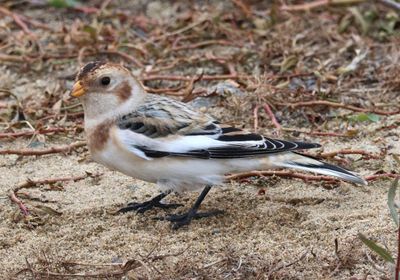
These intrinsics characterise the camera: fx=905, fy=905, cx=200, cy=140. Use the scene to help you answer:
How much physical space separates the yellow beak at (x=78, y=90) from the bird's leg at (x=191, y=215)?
0.77m

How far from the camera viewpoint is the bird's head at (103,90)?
4633 mm

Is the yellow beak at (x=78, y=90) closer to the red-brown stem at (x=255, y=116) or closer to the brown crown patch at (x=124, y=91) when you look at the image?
the brown crown patch at (x=124, y=91)

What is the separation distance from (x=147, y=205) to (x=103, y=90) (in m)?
0.64

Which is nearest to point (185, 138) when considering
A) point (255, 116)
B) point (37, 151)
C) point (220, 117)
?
point (37, 151)

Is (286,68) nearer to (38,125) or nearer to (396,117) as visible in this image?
(396,117)

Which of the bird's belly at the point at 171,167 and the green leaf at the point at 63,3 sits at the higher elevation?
the bird's belly at the point at 171,167

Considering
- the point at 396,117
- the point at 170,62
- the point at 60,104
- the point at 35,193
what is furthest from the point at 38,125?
the point at 396,117

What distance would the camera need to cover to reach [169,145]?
14.7 feet

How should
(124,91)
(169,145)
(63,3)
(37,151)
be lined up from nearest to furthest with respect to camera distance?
(169,145), (124,91), (37,151), (63,3)

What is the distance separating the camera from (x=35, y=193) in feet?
16.1

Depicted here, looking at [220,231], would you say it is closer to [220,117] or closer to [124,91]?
[124,91]

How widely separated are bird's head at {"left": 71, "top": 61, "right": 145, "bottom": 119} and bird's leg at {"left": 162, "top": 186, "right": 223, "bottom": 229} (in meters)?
0.60

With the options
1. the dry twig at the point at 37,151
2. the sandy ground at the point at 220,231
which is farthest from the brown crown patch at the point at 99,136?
the dry twig at the point at 37,151

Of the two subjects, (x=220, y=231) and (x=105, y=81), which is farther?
(x=105, y=81)
